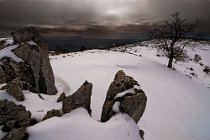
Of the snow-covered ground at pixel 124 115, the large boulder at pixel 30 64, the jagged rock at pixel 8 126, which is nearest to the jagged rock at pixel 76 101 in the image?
the snow-covered ground at pixel 124 115

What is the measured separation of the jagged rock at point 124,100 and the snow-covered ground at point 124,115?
576 mm

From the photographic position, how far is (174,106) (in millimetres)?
31703

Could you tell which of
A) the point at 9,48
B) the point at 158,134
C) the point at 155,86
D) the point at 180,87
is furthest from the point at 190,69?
the point at 9,48

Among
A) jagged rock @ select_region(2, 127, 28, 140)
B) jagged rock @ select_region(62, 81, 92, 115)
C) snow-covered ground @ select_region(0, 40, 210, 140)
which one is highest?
jagged rock @ select_region(62, 81, 92, 115)

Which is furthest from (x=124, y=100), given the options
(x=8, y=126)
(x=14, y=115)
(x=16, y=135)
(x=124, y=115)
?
(x=8, y=126)

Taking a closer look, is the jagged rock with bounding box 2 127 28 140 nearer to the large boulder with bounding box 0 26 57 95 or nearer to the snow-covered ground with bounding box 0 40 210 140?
the snow-covered ground with bounding box 0 40 210 140

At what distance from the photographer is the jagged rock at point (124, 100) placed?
18016mm

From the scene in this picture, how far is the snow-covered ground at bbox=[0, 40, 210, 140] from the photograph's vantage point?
52.2 ft

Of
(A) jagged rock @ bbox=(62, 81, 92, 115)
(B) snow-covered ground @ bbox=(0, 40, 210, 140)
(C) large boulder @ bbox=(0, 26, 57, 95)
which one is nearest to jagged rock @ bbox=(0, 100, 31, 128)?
(B) snow-covered ground @ bbox=(0, 40, 210, 140)

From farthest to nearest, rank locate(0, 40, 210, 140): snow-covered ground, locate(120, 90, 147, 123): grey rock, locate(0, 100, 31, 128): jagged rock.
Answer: locate(120, 90, 147, 123): grey rock < locate(0, 100, 31, 128): jagged rock < locate(0, 40, 210, 140): snow-covered ground

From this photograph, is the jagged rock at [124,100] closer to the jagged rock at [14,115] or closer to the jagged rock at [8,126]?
the jagged rock at [14,115]

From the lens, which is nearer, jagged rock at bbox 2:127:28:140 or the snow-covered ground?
jagged rock at bbox 2:127:28:140

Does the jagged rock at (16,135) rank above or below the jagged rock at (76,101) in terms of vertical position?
below

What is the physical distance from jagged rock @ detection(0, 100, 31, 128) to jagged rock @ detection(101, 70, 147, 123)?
4.25 m
